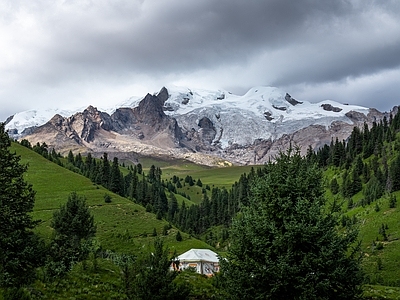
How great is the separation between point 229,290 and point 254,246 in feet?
9.49

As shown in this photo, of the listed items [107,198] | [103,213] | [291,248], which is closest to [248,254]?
[291,248]

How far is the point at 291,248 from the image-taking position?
21.9 metres

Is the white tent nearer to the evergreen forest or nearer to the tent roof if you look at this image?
the tent roof

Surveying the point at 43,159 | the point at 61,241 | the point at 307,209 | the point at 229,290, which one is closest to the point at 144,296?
the point at 229,290

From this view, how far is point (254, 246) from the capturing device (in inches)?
891

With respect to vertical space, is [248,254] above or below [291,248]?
below

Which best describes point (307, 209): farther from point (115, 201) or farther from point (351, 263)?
point (115, 201)

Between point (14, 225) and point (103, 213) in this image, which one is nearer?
point (14, 225)

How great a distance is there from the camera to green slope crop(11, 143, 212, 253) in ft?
261

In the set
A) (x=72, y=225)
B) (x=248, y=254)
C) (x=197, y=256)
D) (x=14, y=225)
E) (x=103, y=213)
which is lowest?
(x=197, y=256)

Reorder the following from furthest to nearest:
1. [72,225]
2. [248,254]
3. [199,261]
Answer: [199,261] < [72,225] < [248,254]

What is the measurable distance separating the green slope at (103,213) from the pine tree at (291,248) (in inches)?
1732

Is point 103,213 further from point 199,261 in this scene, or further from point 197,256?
point 199,261

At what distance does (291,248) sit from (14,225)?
23136 millimetres
